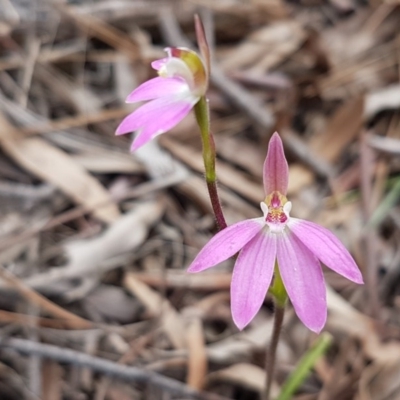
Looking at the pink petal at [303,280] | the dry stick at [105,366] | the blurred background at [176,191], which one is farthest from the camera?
the blurred background at [176,191]

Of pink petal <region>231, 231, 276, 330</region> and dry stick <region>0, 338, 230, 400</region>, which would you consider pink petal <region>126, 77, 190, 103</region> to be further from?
dry stick <region>0, 338, 230, 400</region>

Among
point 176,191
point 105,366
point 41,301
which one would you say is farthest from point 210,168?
point 176,191

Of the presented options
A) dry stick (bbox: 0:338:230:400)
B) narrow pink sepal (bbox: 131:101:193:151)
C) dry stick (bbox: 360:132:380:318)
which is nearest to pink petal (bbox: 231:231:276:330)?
narrow pink sepal (bbox: 131:101:193:151)

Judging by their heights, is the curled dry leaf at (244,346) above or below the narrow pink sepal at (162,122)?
below

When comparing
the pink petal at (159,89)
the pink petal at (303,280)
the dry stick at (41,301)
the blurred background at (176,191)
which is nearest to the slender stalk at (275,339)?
the pink petal at (303,280)

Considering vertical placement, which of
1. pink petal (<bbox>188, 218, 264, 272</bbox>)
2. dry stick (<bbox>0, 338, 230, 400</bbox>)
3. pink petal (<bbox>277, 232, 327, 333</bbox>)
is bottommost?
pink petal (<bbox>277, 232, 327, 333</bbox>)

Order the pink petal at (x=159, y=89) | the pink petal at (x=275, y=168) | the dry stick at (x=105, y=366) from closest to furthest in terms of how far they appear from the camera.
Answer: the pink petal at (x=275, y=168) < the pink petal at (x=159, y=89) < the dry stick at (x=105, y=366)

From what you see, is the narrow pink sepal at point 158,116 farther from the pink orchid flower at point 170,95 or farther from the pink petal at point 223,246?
the pink petal at point 223,246

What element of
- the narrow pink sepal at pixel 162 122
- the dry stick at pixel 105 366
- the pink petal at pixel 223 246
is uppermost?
the narrow pink sepal at pixel 162 122

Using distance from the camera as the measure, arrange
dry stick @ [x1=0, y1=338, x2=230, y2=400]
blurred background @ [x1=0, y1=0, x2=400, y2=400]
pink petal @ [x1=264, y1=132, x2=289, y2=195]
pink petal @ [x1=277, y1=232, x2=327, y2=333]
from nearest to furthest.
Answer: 1. pink petal @ [x1=277, y1=232, x2=327, y2=333]
2. pink petal @ [x1=264, y1=132, x2=289, y2=195]
3. dry stick @ [x1=0, y1=338, x2=230, y2=400]
4. blurred background @ [x1=0, y1=0, x2=400, y2=400]
